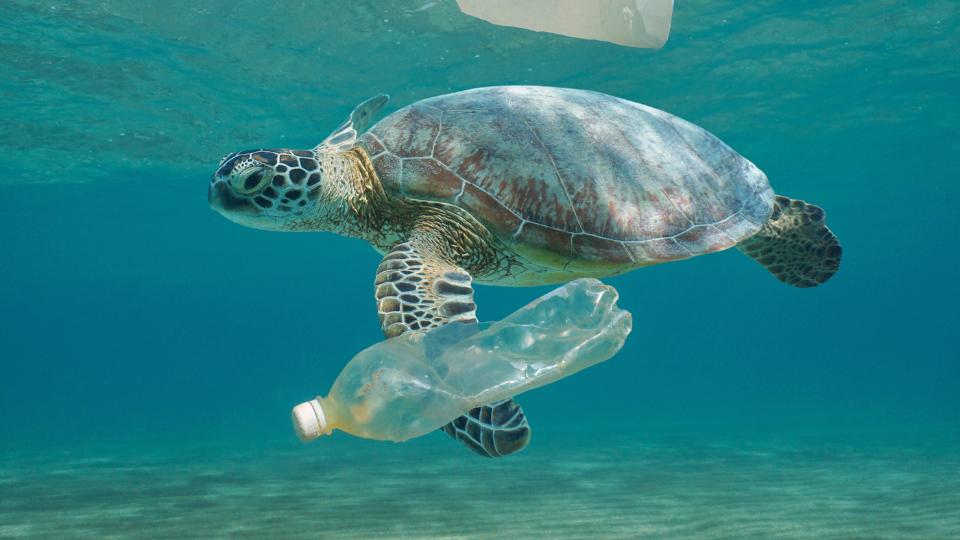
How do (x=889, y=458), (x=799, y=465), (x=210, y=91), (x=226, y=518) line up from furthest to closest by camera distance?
(x=210, y=91)
(x=889, y=458)
(x=799, y=465)
(x=226, y=518)

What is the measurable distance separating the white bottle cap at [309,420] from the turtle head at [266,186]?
1608 mm

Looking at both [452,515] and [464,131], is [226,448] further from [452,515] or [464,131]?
[464,131]

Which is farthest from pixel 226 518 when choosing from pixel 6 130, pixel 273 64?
pixel 6 130

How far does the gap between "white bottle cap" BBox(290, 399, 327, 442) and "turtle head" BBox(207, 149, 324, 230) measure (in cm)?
161

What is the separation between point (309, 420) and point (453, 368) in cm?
55

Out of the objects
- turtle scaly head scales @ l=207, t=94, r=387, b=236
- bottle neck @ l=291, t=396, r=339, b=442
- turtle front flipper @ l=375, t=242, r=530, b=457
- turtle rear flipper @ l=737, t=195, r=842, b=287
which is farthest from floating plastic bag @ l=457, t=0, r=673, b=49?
bottle neck @ l=291, t=396, r=339, b=442

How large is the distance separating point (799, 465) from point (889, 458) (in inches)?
90.0

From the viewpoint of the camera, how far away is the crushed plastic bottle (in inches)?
87.0

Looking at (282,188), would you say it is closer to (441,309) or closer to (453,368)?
(441,309)

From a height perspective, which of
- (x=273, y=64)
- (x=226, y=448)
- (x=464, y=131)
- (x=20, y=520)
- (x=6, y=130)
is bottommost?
(x=20, y=520)

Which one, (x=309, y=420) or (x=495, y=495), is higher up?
(x=495, y=495)

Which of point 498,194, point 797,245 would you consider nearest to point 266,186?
point 498,194

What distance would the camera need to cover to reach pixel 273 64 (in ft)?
45.5

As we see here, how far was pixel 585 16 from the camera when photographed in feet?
12.6
